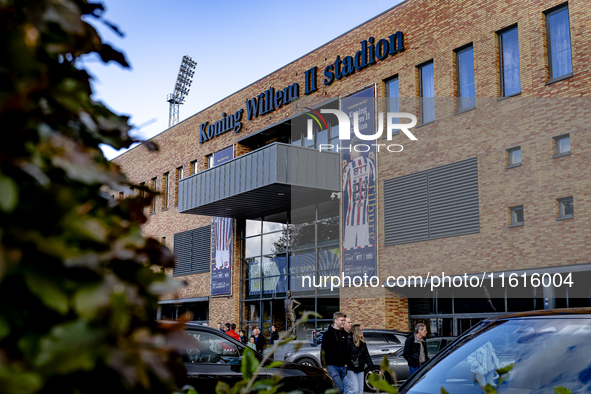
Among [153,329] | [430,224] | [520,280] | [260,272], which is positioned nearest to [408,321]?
[430,224]

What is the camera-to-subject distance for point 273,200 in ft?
80.6

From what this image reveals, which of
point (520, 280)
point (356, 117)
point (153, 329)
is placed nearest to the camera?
point (153, 329)

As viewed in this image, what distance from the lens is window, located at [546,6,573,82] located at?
16062mm

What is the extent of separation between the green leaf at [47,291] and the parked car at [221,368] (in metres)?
6.27

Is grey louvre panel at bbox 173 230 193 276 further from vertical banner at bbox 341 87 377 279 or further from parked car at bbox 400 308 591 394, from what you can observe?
parked car at bbox 400 308 591 394

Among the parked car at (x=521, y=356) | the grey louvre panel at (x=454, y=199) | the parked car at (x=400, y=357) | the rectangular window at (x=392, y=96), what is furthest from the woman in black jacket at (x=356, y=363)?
the rectangular window at (x=392, y=96)

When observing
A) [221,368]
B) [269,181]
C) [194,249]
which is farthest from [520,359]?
[194,249]

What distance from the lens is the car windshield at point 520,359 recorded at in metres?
3.07

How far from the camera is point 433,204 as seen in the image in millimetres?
18969

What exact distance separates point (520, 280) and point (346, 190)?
7400 mm

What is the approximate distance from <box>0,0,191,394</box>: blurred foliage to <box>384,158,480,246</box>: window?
1739cm

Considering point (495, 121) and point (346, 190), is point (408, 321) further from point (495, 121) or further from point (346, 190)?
point (495, 121)

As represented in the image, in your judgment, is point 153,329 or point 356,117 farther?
point 356,117

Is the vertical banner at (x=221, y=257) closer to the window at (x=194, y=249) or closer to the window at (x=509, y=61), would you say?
the window at (x=194, y=249)
